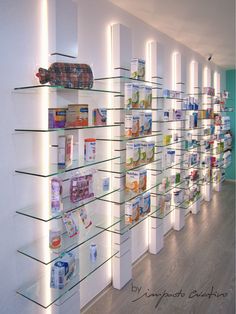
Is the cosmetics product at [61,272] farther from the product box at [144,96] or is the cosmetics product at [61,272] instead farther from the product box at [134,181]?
the product box at [144,96]

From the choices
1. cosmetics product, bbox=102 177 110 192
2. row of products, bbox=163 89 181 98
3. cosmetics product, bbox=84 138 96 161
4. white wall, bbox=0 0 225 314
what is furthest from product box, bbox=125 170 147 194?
row of products, bbox=163 89 181 98

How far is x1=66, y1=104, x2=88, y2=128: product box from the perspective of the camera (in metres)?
1.79

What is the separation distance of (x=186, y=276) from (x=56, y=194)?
5.45 feet

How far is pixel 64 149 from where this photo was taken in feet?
5.69

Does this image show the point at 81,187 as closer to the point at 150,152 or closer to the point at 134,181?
the point at 134,181

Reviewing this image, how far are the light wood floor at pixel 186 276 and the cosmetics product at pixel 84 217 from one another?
71 cm

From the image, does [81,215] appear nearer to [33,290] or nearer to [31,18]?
[33,290]

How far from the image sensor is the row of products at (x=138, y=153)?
2.46 m

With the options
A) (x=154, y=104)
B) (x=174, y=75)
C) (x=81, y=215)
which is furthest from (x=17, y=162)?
(x=174, y=75)

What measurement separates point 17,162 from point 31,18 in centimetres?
82

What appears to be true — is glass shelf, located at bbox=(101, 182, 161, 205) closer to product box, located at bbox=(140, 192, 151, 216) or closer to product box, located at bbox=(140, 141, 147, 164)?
product box, located at bbox=(140, 192, 151, 216)

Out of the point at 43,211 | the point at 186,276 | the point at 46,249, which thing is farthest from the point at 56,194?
the point at 186,276

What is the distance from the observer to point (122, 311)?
2242mm

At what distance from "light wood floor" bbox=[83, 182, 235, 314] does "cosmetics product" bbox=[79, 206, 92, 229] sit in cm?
71
